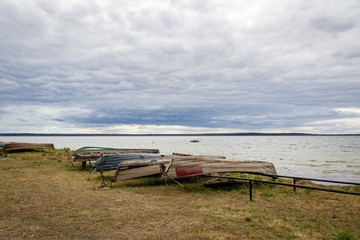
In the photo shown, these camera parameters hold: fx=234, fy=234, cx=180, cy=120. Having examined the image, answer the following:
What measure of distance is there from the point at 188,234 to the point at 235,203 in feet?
9.92

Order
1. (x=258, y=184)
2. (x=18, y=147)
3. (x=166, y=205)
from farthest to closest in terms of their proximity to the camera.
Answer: (x=18, y=147) < (x=258, y=184) < (x=166, y=205)

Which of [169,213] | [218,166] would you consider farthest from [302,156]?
[169,213]

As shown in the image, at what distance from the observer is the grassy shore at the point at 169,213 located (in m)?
4.87

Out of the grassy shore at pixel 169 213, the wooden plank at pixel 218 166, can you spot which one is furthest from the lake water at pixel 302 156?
the grassy shore at pixel 169 213

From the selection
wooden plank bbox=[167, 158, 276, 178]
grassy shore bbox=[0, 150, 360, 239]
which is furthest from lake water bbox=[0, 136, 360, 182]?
grassy shore bbox=[0, 150, 360, 239]

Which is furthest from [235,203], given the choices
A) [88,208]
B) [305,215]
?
[88,208]

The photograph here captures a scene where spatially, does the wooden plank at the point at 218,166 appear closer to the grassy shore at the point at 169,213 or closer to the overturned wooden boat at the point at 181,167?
the overturned wooden boat at the point at 181,167

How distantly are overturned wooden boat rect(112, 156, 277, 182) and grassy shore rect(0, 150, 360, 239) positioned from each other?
2.02 feet

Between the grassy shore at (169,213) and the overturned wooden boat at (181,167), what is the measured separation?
61 cm

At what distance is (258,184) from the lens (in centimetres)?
1064

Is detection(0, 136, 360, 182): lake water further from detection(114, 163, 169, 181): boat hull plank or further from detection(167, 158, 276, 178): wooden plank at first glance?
detection(114, 163, 169, 181): boat hull plank

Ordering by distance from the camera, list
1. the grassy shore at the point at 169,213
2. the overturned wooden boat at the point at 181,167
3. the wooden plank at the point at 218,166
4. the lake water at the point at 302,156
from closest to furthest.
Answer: the grassy shore at the point at 169,213
the overturned wooden boat at the point at 181,167
the wooden plank at the point at 218,166
the lake water at the point at 302,156

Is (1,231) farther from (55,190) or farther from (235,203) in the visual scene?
(235,203)

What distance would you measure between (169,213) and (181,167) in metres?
3.91
